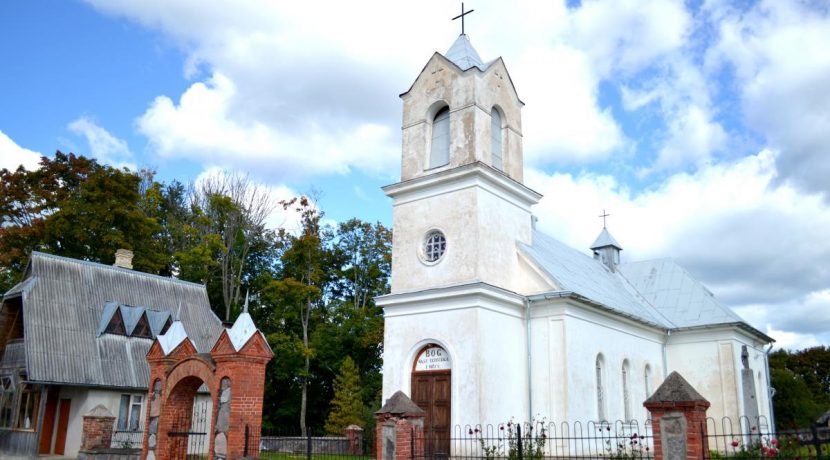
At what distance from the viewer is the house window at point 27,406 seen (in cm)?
2189

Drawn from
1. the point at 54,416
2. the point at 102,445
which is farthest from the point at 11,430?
the point at 102,445

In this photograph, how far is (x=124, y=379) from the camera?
902 inches

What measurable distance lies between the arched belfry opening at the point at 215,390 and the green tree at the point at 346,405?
618 inches

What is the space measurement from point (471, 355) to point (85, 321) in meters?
14.3

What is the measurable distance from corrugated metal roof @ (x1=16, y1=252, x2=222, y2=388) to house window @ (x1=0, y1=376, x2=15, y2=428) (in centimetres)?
229

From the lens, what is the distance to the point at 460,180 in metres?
18.3

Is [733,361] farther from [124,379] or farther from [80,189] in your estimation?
[80,189]

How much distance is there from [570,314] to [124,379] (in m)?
14.7

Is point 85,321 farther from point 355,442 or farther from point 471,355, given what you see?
point 471,355

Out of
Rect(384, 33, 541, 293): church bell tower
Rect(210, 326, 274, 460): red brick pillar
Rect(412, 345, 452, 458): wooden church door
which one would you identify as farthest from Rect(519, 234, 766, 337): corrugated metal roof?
Rect(210, 326, 274, 460): red brick pillar

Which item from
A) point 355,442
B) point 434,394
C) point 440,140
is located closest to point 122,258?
point 355,442

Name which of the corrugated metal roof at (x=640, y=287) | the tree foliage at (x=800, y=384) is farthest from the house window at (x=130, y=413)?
the tree foliage at (x=800, y=384)

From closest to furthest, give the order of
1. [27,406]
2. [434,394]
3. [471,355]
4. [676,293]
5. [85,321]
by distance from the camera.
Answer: [471,355] < [434,394] < [27,406] < [85,321] < [676,293]

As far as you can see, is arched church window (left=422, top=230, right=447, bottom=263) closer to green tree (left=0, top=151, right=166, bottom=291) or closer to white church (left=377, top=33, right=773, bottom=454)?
white church (left=377, top=33, right=773, bottom=454)
